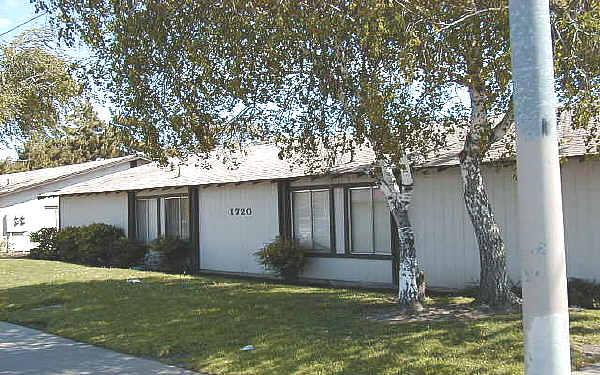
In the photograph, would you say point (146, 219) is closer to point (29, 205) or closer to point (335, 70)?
point (29, 205)

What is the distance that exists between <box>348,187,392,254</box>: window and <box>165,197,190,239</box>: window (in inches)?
273

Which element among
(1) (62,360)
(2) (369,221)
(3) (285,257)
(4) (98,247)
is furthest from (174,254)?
(1) (62,360)

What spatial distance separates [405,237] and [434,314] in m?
1.33

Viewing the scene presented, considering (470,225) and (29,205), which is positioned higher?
(29,205)

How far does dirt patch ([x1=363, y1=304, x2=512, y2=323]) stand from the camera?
1141 cm

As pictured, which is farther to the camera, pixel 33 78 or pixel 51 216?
pixel 51 216

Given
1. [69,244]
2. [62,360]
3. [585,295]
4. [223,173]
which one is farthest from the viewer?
[69,244]

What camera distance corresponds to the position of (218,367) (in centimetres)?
884

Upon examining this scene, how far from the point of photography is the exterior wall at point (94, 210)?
25.5 meters

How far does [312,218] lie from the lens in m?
18.2

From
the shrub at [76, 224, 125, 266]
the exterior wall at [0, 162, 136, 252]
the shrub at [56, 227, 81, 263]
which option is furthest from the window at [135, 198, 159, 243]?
the exterior wall at [0, 162, 136, 252]

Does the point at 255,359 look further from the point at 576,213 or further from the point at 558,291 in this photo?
the point at 576,213

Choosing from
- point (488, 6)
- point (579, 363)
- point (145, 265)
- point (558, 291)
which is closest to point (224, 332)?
point (579, 363)

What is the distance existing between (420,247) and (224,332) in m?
6.15
